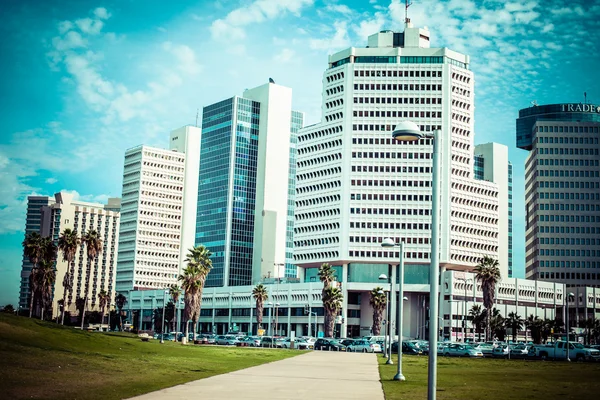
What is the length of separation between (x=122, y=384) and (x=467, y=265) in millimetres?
150278

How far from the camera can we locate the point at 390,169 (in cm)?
17125

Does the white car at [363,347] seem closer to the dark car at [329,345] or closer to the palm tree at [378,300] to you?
the dark car at [329,345]

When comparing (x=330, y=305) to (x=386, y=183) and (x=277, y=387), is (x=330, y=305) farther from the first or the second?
(x=277, y=387)

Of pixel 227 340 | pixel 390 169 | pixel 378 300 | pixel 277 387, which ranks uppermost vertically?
pixel 390 169

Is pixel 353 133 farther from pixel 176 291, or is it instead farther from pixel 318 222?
pixel 176 291

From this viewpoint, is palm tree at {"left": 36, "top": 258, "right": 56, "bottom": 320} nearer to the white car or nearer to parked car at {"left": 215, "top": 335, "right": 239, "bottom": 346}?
parked car at {"left": 215, "top": 335, "right": 239, "bottom": 346}

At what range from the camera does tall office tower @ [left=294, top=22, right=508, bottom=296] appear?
170000 mm

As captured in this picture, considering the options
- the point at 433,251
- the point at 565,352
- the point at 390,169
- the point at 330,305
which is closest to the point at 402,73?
the point at 390,169

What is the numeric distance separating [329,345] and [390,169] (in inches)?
2660

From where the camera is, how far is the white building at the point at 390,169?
17000cm

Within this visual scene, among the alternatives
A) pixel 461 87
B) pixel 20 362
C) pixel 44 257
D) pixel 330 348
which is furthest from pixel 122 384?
pixel 461 87

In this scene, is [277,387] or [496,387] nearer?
[277,387]

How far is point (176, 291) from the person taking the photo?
16038 centimetres

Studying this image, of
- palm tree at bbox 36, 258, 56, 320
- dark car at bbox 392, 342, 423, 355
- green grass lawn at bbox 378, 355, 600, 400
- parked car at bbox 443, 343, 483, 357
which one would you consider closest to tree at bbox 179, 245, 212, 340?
palm tree at bbox 36, 258, 56, 320
